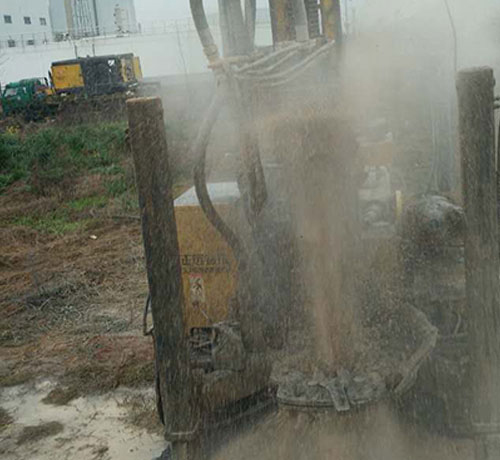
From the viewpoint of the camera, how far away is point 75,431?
456 cm

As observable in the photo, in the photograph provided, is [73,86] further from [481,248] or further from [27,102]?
[481,248]

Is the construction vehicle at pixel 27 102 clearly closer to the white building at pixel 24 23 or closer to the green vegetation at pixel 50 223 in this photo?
the white building at pixel 24 23

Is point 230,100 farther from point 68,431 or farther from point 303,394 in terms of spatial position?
point 68,431

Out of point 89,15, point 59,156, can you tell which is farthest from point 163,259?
point 89,15

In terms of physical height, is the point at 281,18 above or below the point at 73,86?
above

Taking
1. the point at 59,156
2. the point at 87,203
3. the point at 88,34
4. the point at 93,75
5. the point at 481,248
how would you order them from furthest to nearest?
the point at 88,34
the point at 93,75
the point at 59,156
the point at 87,203
the point at 481,248

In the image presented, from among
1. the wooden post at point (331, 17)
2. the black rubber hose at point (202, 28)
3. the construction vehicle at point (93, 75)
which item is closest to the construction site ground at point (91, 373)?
the black rubber hose at point (202, 28)

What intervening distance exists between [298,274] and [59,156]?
43.2 feet

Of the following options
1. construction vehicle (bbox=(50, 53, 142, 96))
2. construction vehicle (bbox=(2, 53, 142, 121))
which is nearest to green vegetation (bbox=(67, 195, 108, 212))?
construction vehicle (bbox=(2, 53, 142, 121))

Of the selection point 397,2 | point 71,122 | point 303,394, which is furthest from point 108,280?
point 71,122

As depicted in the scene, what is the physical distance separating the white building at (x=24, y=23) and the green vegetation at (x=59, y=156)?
783 inches

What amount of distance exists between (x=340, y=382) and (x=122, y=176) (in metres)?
11.4

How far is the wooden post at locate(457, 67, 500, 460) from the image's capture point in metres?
2.21

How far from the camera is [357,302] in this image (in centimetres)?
297
